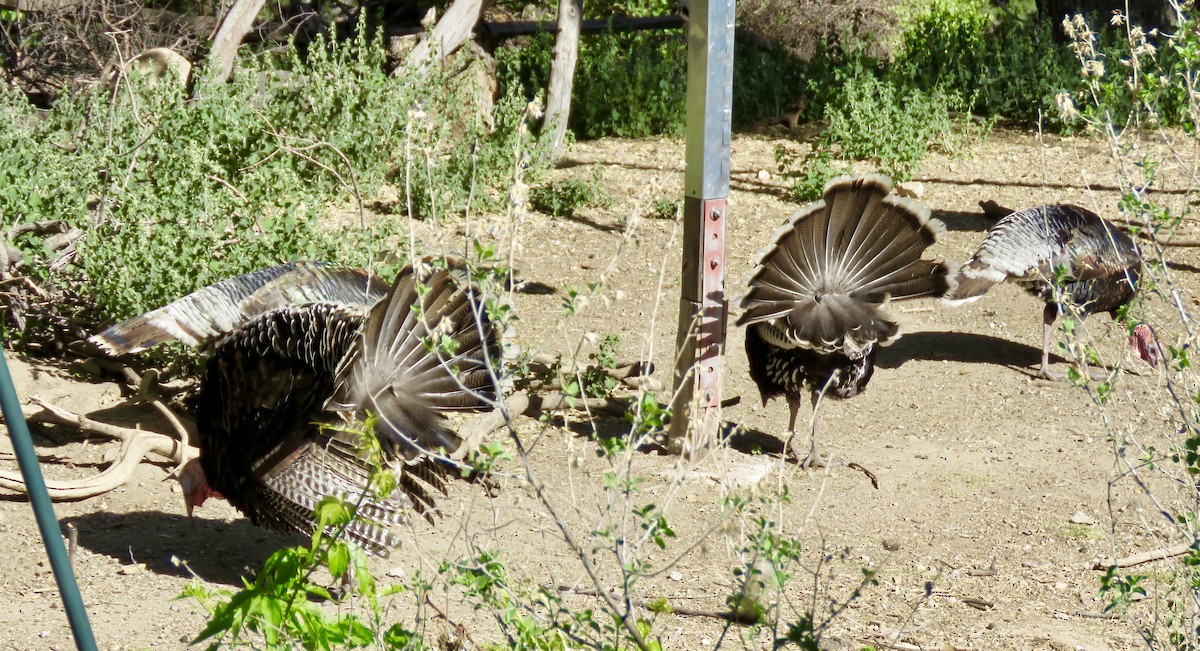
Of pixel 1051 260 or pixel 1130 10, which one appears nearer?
pixel 1051 260

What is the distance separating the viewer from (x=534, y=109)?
2.39 metres

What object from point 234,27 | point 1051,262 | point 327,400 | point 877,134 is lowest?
point 327,400

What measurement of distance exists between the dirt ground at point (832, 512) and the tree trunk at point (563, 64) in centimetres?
296

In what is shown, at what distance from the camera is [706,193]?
5.10 meters

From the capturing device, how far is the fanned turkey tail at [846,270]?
16.8ft

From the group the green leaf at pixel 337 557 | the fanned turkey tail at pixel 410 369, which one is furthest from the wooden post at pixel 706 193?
the green leaf at pixel 337 557

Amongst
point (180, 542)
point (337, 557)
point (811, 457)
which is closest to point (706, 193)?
point (811, 457)

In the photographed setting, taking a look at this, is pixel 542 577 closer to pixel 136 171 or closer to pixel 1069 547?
pixel 1069 547

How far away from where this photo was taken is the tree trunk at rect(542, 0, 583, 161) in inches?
405

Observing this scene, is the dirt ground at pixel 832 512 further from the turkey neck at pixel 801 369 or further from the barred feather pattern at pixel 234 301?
the barred feather pattern at pixel 234 301

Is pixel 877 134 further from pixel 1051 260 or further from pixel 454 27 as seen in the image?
pixel 454 27

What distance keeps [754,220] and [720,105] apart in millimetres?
4277

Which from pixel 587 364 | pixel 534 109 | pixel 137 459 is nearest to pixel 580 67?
pixel 587 364

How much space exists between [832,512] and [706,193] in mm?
1502
